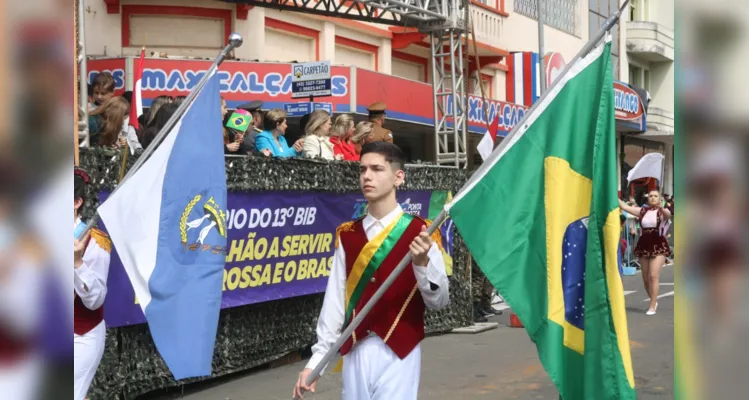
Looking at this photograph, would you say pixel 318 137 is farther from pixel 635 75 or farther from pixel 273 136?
pixel 635 75

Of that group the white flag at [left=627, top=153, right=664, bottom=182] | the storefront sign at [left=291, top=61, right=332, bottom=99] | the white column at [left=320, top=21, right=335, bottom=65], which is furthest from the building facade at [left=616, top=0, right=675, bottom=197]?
the storefront sign at [left=291, top=61, right=332, bottom=99]

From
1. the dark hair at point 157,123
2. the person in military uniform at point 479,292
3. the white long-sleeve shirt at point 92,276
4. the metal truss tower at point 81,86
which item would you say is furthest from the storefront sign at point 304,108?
the white long-sleeve shirt at point 92,276

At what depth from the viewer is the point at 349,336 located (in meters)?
Result: 4.63

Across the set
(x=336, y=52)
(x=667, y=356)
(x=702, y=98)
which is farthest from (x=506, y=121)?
(x=702, y=98)

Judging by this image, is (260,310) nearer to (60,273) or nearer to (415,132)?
(60,273)

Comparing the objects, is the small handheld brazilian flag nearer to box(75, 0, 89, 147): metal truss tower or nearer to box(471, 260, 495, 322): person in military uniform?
box(75, 0, 89, 147): metal truss tower

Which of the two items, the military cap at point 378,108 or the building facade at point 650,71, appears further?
the building facade at point 650,71

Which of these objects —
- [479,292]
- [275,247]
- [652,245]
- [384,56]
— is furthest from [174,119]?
[384,56]

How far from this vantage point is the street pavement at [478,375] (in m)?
8.25

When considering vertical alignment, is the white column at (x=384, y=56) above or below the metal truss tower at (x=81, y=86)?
above

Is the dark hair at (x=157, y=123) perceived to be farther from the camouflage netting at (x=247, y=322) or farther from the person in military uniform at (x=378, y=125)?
the person in military uniform at (x=378, y=125)

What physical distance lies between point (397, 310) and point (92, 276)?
156 cm

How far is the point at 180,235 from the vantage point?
4.80 metres

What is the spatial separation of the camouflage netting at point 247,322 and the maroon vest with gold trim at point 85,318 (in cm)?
186
